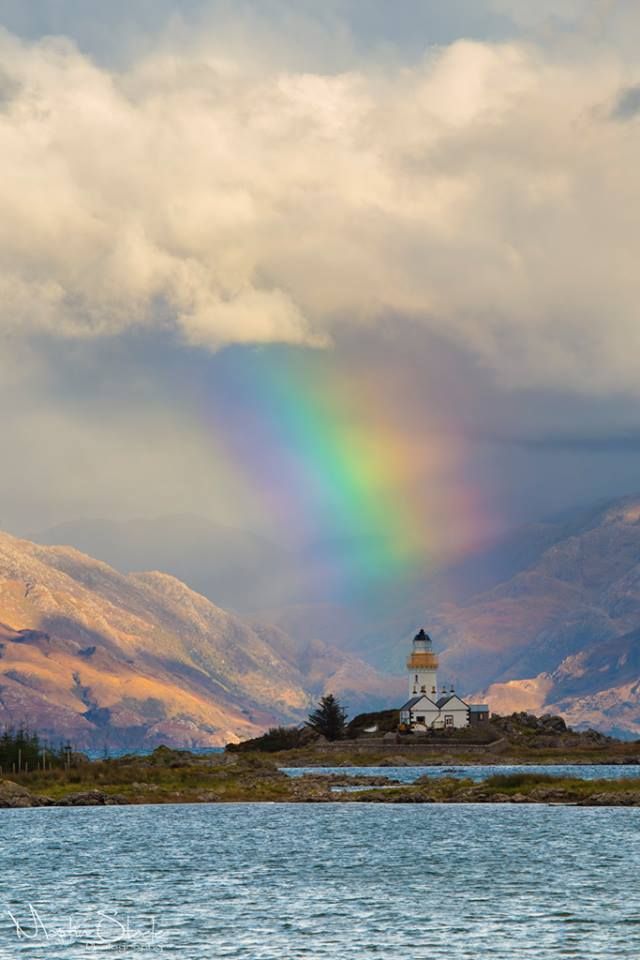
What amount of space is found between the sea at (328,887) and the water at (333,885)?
16 cm

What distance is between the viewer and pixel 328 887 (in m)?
79.2

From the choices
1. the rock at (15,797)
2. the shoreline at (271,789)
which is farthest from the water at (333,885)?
the rock at (15,797)

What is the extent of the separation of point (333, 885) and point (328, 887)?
994 mm

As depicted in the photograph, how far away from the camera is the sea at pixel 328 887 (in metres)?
59.5

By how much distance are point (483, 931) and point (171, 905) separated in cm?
1799

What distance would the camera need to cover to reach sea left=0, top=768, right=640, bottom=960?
59.5 meters

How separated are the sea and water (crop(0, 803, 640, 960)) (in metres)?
0.16

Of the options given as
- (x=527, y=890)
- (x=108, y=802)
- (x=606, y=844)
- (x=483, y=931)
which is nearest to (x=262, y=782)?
(x=108, y=802)
